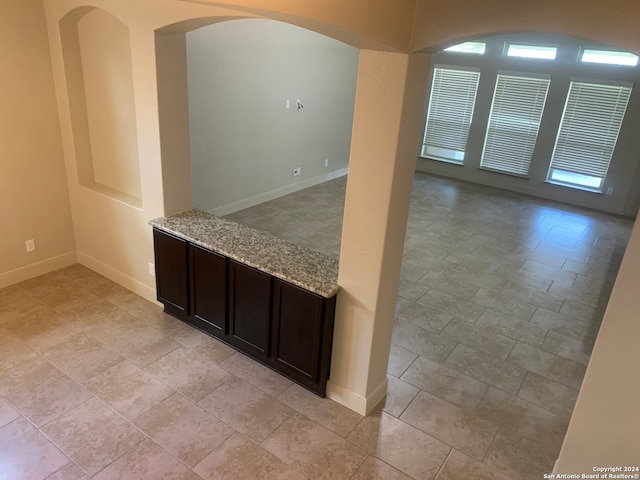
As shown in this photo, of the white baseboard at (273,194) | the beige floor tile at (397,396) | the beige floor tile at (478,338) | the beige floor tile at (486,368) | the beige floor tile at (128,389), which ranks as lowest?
the beige floor tile at (128,389)

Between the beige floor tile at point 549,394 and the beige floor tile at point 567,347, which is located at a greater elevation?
the beige floor tile at point 567,347

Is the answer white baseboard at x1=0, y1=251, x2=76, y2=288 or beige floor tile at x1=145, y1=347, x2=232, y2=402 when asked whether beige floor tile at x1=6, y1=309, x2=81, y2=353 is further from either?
beige floor tile at x1=145, y1=347, x2=232, y2=402

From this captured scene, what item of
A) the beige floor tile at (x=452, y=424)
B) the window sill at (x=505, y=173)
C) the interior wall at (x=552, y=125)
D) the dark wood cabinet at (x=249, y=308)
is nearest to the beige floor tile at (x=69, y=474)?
the dark wood cabinet at (x=249, y=308)

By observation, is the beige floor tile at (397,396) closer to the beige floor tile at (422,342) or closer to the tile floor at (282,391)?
the tile floor at (282,391)

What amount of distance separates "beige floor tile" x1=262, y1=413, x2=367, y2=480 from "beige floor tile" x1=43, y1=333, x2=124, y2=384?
4.95 feet

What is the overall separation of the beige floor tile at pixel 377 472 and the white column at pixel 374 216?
44 cm

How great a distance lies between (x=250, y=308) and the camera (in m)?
3.68

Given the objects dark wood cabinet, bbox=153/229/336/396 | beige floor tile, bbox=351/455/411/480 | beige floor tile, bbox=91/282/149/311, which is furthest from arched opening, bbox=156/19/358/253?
beige floor tile, bbox=351/455/411/480

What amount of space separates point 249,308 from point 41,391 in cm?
158

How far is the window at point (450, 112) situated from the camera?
910 centimetres

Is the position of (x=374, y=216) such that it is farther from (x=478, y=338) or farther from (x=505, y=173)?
(x=505, y=173)

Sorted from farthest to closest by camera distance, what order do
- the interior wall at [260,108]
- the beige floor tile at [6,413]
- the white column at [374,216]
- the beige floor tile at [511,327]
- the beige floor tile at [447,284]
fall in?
the interior wall at [260,108], the beige floor tile at [447,284], the beige floor tile at [511,327], the beige floor tile at [6,413], the white column at [374,216]

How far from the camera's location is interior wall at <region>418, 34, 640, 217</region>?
25.3ft

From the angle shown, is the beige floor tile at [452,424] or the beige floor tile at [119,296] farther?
the beige floor tile at [119,296]
